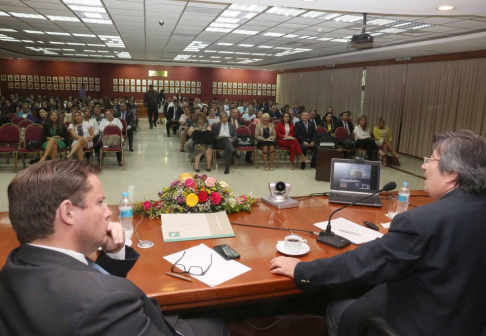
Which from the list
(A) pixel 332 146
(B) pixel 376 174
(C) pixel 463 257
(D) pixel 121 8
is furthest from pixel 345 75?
(C) pixel 463 257

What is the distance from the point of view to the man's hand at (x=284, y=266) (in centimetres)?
179

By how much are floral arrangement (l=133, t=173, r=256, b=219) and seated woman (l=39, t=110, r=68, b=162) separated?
5.98 metres

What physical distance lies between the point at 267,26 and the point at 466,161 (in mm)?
7277

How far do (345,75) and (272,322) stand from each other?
13.8 meters

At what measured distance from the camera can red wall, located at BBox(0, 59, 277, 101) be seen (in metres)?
20.4

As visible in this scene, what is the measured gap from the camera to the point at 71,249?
1114 millimetres

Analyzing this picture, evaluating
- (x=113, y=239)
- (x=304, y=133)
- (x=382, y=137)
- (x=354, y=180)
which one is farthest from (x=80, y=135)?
(x=382, y=137)

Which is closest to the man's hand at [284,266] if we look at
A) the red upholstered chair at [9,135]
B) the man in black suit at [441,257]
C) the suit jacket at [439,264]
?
the man in black suit at [441,257]

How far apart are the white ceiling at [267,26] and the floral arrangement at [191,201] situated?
3.29 m

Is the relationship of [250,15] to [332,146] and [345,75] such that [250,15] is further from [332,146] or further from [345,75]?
[345,75]

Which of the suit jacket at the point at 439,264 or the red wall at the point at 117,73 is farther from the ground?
the red wall at the point at 117,73

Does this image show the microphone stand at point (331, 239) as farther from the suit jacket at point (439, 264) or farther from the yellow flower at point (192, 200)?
the yellow flower at point (192, 200)

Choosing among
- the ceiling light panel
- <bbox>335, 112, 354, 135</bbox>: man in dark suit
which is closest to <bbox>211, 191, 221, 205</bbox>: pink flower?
the ceiling light panel

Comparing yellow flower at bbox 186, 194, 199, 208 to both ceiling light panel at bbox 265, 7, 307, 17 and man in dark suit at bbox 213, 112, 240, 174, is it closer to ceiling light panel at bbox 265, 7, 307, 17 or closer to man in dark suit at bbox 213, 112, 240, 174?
ceiling light panel at bbox 265, 7, 307, 17
